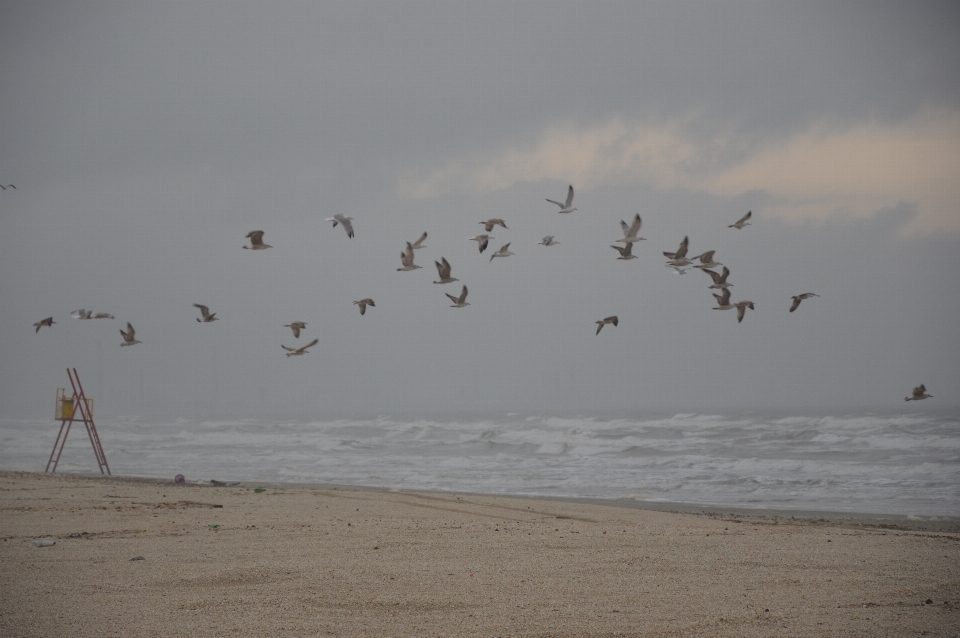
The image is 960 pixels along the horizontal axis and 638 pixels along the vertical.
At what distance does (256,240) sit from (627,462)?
52.6ft

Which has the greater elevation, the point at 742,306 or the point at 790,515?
the point at 742,306

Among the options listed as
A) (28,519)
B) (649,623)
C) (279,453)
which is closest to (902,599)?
(649,623)

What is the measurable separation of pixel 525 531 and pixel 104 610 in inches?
225

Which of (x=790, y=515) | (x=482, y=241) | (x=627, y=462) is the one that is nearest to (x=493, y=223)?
(x=482, y=241)

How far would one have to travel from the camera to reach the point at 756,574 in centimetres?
808

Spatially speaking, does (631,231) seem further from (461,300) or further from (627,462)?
(627,462)

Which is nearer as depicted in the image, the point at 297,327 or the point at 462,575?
the point at 462,575

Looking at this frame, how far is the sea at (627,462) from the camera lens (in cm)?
1844

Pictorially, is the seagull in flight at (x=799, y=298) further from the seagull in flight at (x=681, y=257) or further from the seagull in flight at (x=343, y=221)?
the seagull in flight at (x=343, y=221)

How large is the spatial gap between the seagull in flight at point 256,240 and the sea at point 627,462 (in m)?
7.33

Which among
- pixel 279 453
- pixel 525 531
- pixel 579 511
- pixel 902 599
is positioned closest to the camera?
pixel 902 599

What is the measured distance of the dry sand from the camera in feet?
20.5

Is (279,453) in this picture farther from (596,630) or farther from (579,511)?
(596,630)

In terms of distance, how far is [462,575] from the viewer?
7980mm
